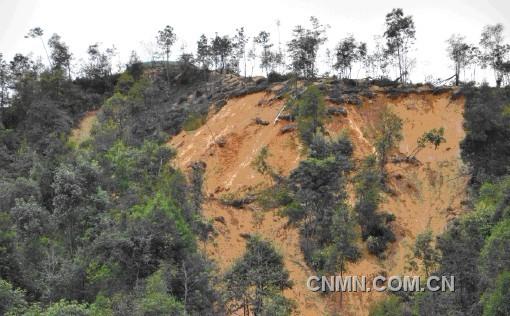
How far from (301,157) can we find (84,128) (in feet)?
92.8

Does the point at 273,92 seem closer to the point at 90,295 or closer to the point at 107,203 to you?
the point at 107,203

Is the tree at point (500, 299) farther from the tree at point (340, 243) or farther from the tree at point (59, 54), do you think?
the tree at point (59, 54)

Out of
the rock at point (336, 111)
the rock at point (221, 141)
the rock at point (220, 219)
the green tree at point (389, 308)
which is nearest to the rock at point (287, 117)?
the rock at point (336, 111)

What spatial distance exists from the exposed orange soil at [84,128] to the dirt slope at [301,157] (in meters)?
11.3

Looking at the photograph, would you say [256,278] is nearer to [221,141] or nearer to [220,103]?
[221,141]

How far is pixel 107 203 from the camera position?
1417 inches

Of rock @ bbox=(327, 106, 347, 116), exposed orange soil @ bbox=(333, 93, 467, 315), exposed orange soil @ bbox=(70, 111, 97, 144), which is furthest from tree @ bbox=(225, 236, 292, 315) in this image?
exposed orange soil @ bbox=(70, 111, 97, 144)

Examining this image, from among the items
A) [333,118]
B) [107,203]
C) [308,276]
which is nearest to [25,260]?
[107,203]

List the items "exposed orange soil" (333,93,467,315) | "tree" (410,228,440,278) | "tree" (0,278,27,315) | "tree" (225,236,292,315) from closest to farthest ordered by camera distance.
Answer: "tree" (0,278,27,315) → "tree" (225,236,292,315) → "tree" (410,228,440,278) → "exposed orange soil" (333,93,467,315)

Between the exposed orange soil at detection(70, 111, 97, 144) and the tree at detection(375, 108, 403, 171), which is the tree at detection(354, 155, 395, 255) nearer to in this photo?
the tree at detection(375, 108, 403, 171)

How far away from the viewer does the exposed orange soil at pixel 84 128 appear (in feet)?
215

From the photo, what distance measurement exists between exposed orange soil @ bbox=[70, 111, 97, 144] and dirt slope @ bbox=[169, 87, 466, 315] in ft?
37.2

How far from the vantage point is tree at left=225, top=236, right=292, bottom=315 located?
31.1 m

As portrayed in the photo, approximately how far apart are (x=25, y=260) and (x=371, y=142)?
102 feet
